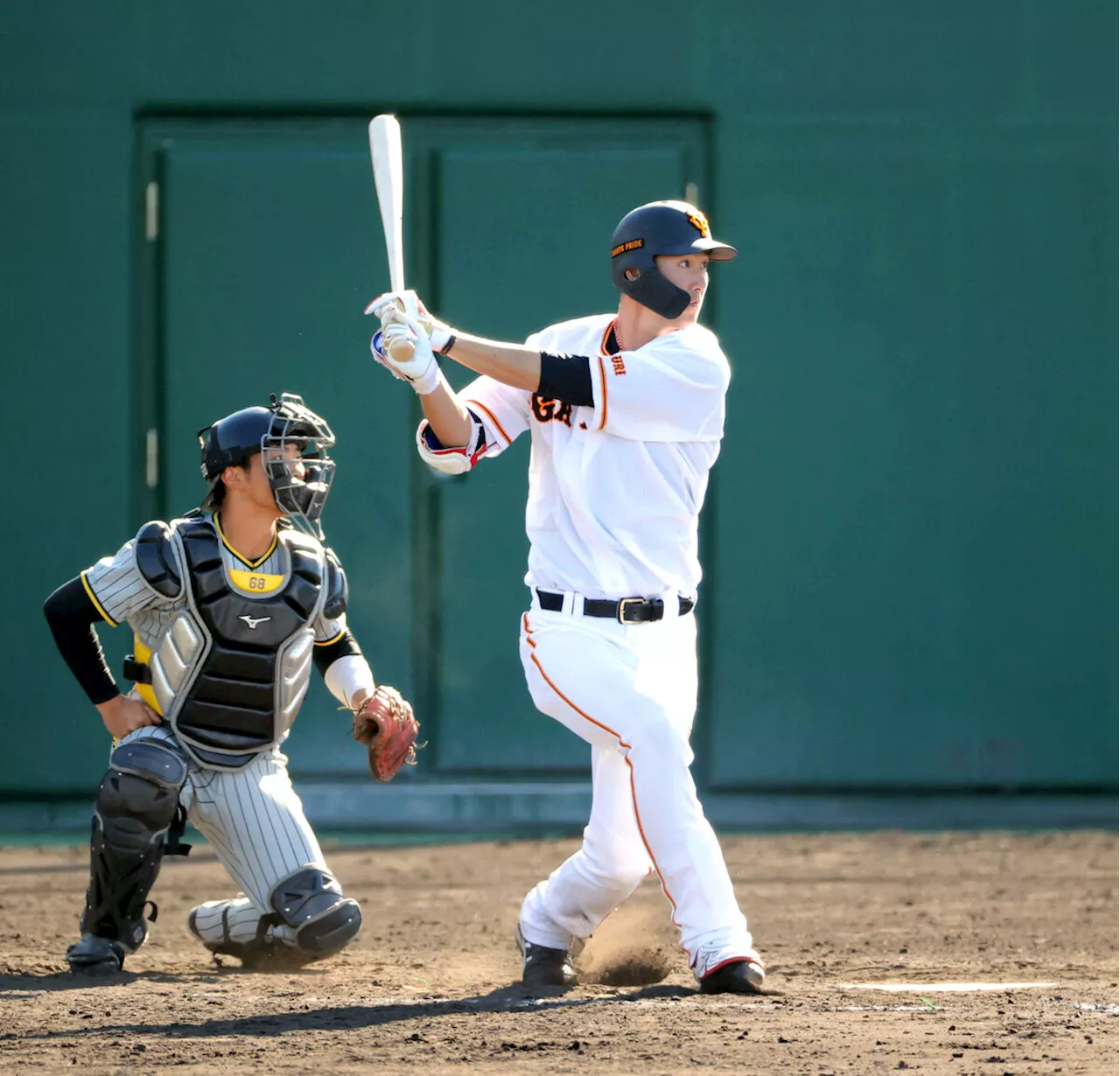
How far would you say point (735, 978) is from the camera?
4609mm

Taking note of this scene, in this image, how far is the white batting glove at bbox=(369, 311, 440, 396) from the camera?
4.55m

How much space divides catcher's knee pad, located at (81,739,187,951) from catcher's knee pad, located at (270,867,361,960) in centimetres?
35

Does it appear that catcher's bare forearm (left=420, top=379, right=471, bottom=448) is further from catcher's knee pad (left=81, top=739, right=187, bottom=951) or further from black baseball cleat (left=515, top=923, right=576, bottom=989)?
black baseball cleat (left=515, top=923, right=576, bottom=989)

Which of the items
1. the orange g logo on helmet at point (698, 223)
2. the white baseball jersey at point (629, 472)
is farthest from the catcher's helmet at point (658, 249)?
the white baseball jersey at point (629, 472)

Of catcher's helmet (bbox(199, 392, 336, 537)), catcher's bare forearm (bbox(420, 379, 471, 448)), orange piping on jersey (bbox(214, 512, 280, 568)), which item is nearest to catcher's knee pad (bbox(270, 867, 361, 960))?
orange piping on jersey (bbox(214, 512, 280, 568))

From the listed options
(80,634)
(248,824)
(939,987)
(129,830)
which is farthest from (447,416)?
(939,987)

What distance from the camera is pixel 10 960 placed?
17.4 feet

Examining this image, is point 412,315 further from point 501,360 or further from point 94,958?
point 94,958

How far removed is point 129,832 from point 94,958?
0.34 metres

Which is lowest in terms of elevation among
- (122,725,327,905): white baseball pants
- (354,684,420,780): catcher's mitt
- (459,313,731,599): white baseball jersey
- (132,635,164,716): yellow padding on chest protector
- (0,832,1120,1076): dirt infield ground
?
(0,832,1120,1076): dirt infield ground

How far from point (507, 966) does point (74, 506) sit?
11.8ft

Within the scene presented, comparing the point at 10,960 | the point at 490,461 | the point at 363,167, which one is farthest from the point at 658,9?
the point at 10,960

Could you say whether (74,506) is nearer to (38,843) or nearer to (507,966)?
(38,843)

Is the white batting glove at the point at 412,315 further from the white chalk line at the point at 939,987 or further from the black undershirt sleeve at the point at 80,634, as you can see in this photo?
the white chalk line at the point at 939,987
